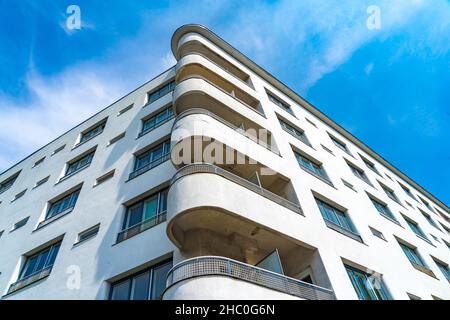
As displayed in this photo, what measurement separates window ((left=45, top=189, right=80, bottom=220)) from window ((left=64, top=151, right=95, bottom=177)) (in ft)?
5.79

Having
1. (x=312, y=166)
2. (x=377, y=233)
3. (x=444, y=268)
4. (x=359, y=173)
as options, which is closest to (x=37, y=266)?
(x=312, y=166)

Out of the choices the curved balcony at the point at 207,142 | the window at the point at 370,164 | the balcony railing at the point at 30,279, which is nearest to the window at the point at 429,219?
the window at the point at 370,164

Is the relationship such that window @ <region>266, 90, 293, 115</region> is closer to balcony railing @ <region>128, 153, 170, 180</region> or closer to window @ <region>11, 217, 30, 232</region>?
balcony railing @ <region>128, 153, 170, 180</region>

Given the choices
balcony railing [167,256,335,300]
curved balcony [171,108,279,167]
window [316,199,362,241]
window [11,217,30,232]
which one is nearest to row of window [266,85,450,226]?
window [316,199,362,241]

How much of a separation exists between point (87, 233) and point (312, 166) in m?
11.6

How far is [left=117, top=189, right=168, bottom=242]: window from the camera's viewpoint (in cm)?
1088

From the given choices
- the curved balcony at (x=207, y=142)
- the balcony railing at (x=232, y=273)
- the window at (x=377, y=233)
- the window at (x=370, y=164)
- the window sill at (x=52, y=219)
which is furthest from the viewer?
the window at (x=370, y=164)

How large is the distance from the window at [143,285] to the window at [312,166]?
8837 millimetres

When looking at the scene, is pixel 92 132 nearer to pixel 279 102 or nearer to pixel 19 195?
pixel 19 195

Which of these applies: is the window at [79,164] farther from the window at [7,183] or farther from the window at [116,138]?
the window at [7,183]

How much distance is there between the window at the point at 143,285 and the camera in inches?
354

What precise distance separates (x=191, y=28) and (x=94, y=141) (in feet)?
31.9
